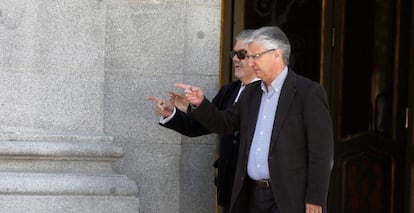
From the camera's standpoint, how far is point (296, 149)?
6.34 metres

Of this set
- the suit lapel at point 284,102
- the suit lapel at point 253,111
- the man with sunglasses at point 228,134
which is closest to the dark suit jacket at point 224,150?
the man with sunglasses at point 228,134

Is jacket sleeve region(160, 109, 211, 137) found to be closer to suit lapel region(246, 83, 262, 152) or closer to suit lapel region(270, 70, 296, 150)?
suit lapel region(246, 83, 262, 152)

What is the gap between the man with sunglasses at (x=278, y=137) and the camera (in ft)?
20.5

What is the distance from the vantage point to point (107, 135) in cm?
771

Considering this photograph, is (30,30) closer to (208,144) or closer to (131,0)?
(131,0)

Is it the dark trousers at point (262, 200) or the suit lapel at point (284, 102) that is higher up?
the suit lapel at point (284, 102)

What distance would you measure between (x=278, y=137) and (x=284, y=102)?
218 mm

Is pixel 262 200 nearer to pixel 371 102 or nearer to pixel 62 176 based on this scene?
pixel 62 176

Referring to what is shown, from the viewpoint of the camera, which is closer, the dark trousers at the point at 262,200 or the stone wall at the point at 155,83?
the dark trousers at the point at 262,200

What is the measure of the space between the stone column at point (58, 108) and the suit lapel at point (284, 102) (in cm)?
162

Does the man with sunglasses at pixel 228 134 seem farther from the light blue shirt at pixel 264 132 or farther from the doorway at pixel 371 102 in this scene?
the doorway at pixel 371 102

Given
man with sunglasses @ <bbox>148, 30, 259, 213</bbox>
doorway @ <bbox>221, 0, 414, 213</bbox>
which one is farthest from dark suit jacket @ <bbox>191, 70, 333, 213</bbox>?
doorway @ <bbox>221, 0, 414, 213</bbox>

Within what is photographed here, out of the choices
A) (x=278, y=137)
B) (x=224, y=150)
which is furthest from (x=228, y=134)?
(x=278, y=137)

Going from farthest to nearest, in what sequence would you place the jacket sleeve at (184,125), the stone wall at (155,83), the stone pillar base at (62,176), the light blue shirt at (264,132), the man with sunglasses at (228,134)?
the stone wall at (155,83) → the stone pillar base at (62,176) → the jacket sleeve at (184,125) → the man with sunglasses at (228,134) → the light blue shirt at (264,132)
